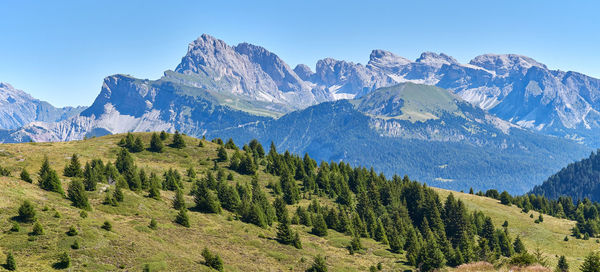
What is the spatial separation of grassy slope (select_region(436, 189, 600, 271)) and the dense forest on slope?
4111 millimetres

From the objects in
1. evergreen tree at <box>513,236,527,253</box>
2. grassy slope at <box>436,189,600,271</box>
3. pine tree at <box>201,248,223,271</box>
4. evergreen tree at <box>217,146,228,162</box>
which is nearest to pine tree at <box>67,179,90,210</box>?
pine tree at <box>201,248,223,271</box>

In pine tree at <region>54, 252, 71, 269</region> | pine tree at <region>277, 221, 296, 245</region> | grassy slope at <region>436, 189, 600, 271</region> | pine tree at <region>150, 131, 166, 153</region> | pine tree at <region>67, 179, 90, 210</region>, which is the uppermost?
pine tree at <region>150, 131, 166, 153</region>

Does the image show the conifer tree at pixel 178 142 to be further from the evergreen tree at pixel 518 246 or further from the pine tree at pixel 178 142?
the evergreen tree at pixel 518 246

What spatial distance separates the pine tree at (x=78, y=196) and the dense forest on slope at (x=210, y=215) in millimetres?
194

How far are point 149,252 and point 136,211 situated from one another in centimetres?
1851

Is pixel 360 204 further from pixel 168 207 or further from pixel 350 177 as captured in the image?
pixel 168 207

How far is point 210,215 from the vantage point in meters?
81.8

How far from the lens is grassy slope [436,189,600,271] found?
11525cm

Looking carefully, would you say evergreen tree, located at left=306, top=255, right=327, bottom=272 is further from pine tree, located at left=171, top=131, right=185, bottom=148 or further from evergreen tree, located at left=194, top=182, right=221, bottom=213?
pine tree, located at left=171, top=131, right=185, bottom=148

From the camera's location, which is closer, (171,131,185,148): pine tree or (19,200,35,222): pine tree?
(19,200,35,222): pine tree

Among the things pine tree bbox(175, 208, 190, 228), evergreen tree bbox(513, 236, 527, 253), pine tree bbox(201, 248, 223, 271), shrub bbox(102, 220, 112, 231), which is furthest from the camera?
evergreen tree bbox(513, 236, 527, 253)

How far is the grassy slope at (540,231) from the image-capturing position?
115 metres

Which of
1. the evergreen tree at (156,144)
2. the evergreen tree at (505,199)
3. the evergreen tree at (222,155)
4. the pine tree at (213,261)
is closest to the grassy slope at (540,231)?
the evergreen tree at (505,199)

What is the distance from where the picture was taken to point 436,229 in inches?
4690
